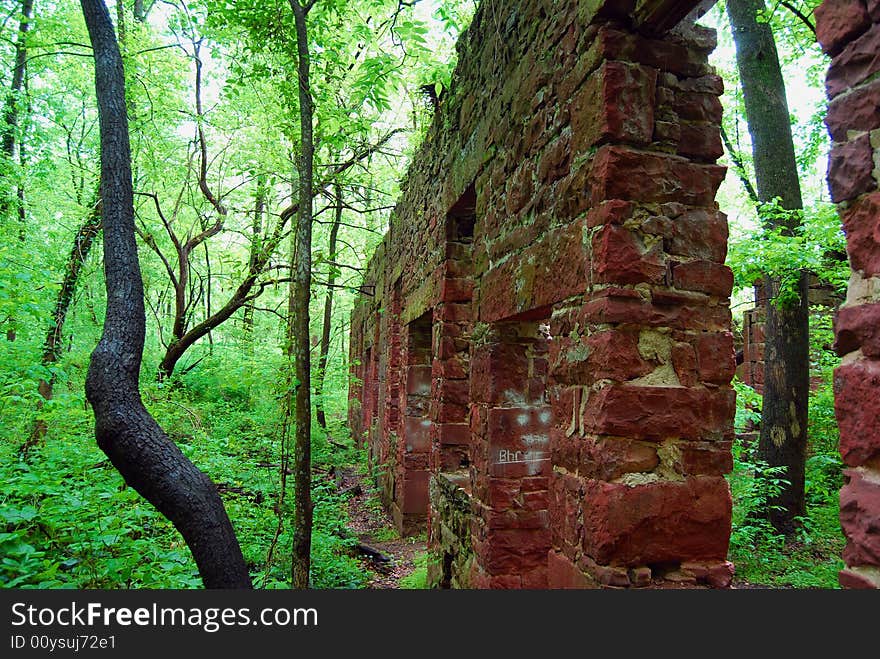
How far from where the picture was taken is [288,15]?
5629mm

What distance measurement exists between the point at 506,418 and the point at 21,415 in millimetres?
6671

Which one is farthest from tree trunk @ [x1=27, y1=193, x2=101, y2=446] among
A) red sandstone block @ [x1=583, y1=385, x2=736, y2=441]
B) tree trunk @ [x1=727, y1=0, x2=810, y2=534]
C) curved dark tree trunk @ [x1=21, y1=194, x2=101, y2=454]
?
tree trunk @ [x1=727, y1=0, x2=810, y2=534]

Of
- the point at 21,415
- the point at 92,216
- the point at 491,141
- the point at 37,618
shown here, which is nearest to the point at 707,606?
the point at 37,618

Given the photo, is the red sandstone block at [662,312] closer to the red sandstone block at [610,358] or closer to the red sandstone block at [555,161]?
the red sandstone block at [610,358]

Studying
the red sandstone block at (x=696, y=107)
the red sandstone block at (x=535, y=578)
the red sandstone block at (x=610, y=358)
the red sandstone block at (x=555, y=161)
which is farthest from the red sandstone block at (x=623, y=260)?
the red sandstone block at (x=535, y=578)

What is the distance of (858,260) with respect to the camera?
1.34 metres

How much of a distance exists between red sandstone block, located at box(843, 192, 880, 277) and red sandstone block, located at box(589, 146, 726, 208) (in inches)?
43.1

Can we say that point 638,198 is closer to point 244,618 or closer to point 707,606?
point 707,606

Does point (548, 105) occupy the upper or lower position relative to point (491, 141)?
lower

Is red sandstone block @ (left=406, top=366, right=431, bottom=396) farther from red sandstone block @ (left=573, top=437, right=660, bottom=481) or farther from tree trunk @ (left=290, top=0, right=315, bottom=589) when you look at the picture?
red sandstone block @ (left=573, top=437, right=660, bottom=481)

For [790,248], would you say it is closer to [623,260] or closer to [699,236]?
[699,236]

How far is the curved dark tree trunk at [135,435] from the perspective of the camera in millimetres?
3420

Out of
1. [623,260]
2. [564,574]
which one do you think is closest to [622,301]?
[623,260]

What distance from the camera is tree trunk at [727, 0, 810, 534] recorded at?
664cm
